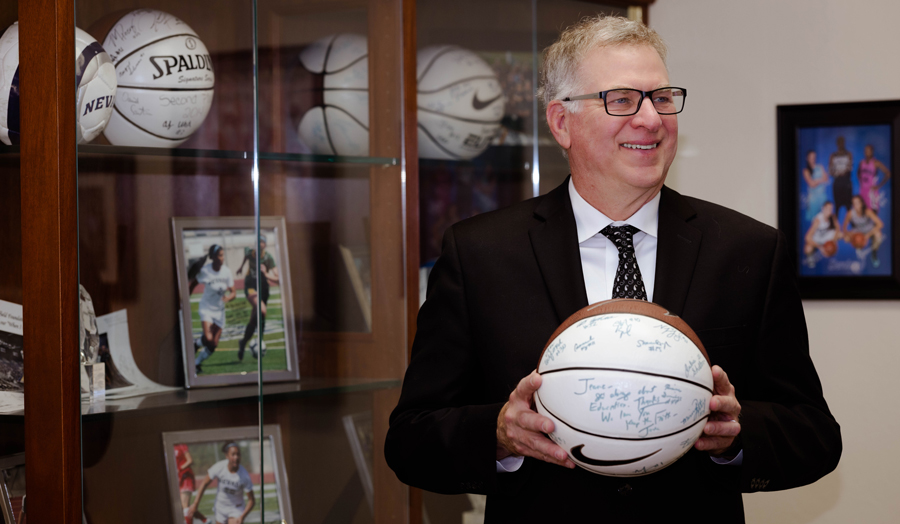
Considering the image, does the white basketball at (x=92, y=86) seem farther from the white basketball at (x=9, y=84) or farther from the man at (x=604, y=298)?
the man at (x=604, y=298)

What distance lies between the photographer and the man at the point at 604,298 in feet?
4.13

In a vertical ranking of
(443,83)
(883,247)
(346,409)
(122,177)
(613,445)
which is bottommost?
(346,409)

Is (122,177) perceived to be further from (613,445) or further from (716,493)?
(716,493)

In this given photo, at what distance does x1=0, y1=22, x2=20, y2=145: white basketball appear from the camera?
1647 mm

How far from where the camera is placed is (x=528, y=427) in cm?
111

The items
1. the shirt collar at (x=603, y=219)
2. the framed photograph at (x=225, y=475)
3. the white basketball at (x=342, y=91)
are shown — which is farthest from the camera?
the white basketball at (x=342, y=91)

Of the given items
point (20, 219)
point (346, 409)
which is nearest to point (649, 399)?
point (346, 409)

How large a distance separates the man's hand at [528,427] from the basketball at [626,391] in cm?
2

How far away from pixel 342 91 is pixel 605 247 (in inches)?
40.5

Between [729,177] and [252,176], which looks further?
[729,177]

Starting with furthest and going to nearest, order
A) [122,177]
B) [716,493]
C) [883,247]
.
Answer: [883,247]
[122,177]
[716,493]

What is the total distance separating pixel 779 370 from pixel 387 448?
27.8 inches

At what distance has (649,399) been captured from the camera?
3.38 feet
